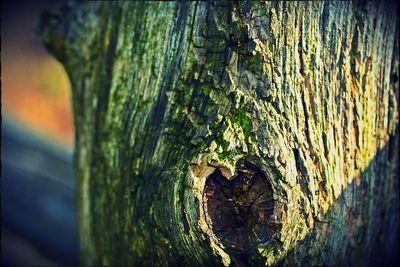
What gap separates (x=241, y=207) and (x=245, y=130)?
0.83 ft

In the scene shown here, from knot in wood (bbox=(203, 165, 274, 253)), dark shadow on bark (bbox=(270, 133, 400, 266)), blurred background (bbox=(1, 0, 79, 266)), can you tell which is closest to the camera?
knot in wood (bbox=(203, 165, 274, 253))

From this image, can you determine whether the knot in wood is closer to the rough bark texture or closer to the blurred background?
the rough bark texture

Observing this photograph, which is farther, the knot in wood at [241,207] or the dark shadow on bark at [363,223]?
the dark shadow on bark at [363,223]

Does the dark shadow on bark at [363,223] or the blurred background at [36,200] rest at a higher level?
the blurred background at [36,200]

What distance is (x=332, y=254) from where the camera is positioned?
194cm

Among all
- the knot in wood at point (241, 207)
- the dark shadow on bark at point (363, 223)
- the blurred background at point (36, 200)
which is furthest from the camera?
the blurred background at point (36, 200)

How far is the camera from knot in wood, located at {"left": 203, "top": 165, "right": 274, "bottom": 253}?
1678 mm

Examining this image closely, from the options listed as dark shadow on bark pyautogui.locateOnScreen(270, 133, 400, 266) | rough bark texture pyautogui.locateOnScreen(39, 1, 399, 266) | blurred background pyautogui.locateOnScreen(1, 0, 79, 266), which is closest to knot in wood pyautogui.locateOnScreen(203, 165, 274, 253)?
rough bark texture pyautogui.locateOnScreen(39, 1, 399, 266)

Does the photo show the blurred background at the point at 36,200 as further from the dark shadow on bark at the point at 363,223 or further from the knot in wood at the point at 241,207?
the dark shadow on bark at the point at 363,223

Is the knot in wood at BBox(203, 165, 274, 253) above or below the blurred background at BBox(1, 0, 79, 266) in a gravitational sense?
below

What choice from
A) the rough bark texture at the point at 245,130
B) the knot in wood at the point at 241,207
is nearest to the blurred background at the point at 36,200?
the rough bark texture at the point at 245,130

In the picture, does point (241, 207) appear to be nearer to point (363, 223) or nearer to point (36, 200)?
point (363, 223)

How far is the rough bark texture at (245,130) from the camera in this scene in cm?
169

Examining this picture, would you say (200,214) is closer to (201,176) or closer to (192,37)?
(201,176)
